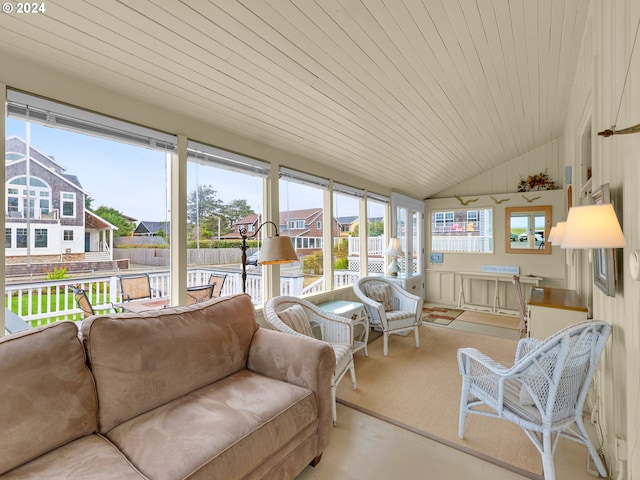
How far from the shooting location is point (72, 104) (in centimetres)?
172

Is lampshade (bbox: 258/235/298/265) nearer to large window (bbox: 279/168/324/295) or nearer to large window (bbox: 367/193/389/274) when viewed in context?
large window (bbox: 279/168/324/295)

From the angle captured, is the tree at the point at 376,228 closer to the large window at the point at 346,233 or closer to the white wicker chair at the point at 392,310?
the large window at the point at 346,233

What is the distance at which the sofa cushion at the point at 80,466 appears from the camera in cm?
112

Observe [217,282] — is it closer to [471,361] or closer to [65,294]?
[65,294]

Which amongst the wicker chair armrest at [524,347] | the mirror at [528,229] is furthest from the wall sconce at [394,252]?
the wicker chair armrest at [524,347]

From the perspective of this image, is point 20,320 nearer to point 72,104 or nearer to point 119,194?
point 119,194

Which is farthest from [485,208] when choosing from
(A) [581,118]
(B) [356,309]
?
(B) [356,309]

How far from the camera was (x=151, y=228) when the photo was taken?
2.20 meters

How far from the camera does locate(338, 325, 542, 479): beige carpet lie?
195cm

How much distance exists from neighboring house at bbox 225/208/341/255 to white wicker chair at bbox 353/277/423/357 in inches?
29.6

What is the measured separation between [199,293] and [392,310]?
2.50 m

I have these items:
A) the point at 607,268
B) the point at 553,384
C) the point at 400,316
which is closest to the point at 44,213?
the point at 553,384

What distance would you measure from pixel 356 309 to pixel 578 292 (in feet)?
7.65

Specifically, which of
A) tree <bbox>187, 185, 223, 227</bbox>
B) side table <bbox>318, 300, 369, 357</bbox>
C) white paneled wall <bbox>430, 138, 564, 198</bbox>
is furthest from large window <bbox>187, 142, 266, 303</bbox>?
white paneled wall <bbox>430, 138, 564, 198</bbox>
